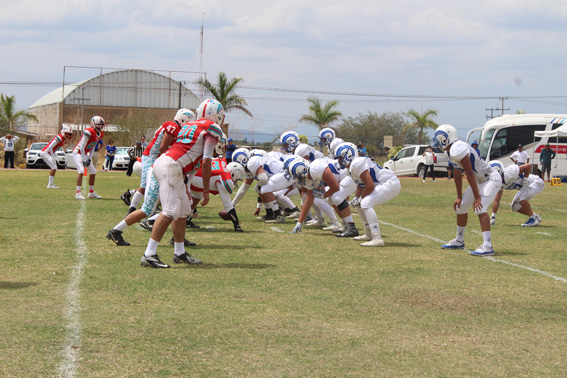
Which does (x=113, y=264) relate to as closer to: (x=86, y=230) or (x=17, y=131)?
(x=86, y=230)

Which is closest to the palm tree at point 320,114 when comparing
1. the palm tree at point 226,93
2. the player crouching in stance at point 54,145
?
the palm tree at point 226,93

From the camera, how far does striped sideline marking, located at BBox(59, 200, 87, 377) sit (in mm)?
4830

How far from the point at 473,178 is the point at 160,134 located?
5182mm

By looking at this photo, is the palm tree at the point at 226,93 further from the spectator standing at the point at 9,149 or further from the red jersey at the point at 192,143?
the red jersey at the point at 192,143

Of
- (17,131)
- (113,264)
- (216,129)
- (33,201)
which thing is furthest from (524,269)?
(17,131)

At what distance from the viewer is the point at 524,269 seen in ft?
30.2

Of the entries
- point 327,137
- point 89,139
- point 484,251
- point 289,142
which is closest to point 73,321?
point 484,251

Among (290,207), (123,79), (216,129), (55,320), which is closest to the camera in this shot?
(55,320)

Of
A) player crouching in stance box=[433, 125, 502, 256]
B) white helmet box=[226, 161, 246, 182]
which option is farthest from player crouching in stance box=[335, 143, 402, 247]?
white helmet box=[226, 161, 246, 182]

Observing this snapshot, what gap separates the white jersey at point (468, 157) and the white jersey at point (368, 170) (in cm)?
133

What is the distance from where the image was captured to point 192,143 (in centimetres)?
866

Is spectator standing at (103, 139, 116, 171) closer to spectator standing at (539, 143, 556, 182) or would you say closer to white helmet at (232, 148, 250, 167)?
spectator standing at (539, 143, 556, 182)

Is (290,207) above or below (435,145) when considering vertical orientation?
below

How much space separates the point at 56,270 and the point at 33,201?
9.81 m
